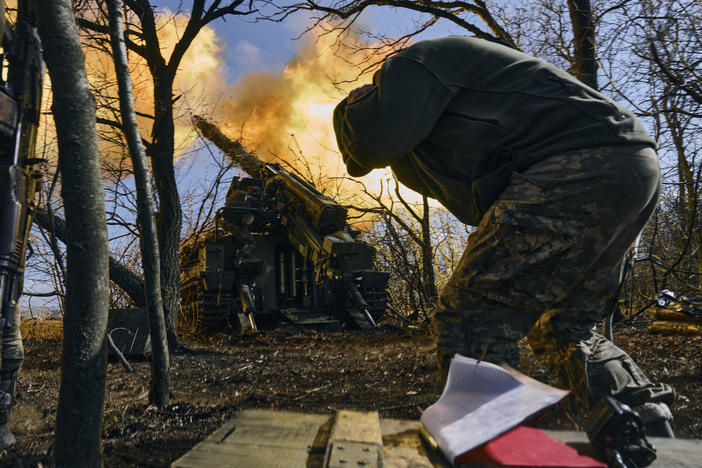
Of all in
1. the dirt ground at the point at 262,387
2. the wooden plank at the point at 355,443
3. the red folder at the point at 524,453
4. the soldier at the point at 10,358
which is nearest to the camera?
the red folder at the point at 524,453

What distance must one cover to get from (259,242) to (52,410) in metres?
7.49

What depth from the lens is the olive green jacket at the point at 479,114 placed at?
6.99ft

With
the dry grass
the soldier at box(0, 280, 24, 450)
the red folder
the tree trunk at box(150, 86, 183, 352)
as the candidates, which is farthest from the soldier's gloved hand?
the dry grass

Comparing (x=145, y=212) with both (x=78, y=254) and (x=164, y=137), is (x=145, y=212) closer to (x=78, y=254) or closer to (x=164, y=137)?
(x=78, y=254)

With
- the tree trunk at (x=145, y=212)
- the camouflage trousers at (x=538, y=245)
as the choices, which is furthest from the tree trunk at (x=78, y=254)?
the camouflage trousers at (x=538, y=245)

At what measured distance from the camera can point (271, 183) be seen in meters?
11.1

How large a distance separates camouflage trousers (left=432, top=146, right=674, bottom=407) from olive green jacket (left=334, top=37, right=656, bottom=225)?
97 millimetres

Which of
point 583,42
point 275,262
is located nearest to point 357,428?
point 583,42

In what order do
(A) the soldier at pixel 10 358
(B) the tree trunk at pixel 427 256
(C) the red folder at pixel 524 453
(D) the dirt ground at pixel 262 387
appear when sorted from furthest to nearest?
(B) the tree trunk at pixel 427 256 → (A) the soldier at pixel 10 358 → (D) the dirt ground at pixel 262 387 → (C) the red folder at pixel 524 453

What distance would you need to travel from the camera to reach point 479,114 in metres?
2.20

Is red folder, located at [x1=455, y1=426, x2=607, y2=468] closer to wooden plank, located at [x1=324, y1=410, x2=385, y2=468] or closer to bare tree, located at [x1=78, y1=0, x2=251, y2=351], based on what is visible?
wooden plank, located at [x1=324, y1=410, x2=385, y2=468]

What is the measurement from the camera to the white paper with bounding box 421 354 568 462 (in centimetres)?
122

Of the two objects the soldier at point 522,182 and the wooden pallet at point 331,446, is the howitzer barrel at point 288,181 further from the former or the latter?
the wooden pallet at point 331,446

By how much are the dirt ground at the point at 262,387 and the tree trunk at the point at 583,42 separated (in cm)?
341
